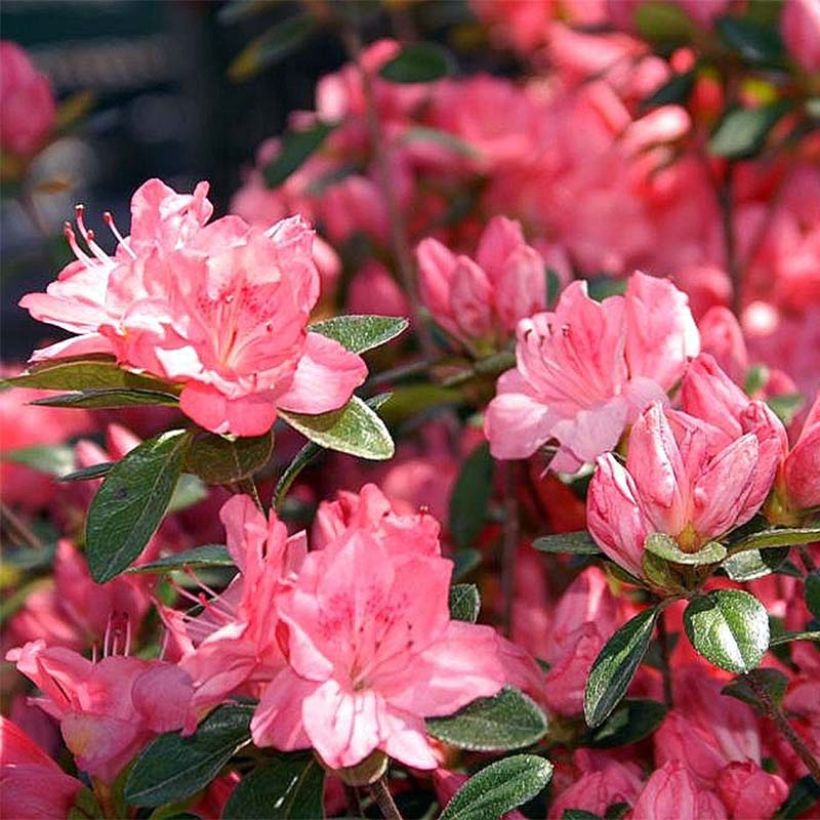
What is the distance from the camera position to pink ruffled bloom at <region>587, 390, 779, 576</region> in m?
0.77

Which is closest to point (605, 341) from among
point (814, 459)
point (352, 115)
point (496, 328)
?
point (814, 459)

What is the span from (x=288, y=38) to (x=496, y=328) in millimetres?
630

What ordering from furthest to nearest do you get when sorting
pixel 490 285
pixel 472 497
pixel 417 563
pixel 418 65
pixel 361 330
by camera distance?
1. pixel 418 65
2. pixel 472 497
3. pixel 490 285
4. pixel 361 330
5. pixel 417 563

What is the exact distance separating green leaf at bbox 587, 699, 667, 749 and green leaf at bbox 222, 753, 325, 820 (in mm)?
176

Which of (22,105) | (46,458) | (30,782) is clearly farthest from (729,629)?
(22,105)

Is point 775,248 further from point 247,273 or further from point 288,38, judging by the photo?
point 247,273

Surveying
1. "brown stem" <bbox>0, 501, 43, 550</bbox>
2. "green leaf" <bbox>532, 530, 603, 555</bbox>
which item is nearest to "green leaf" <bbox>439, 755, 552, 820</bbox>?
"green leaf" <bbox>532, 530, 603, 555</bbox>

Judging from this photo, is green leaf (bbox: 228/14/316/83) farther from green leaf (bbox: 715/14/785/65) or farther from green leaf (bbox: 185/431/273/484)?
green leaf (bbox: 185/431/273/484)

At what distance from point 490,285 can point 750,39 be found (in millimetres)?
541

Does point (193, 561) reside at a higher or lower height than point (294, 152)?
higher

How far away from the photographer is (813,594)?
2.67 ft

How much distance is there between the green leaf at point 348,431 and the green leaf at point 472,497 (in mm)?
402

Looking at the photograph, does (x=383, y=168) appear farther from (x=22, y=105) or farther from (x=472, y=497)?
(x=472, y=497)

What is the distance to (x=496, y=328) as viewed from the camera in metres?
1.09
